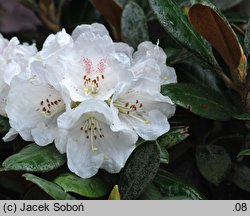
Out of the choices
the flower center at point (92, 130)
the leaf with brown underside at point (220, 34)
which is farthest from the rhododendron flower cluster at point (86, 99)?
the leaf with brown underside at point (220, 34)

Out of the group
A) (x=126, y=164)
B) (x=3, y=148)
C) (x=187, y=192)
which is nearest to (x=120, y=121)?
(x=126, y=164)

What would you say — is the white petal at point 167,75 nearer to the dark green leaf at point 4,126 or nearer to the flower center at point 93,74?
the flower center at point 93,74

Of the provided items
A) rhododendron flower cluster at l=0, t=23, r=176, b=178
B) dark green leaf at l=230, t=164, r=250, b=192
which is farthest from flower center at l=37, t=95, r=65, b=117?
dark green leaf at l=230, t=164, r=250, b=192

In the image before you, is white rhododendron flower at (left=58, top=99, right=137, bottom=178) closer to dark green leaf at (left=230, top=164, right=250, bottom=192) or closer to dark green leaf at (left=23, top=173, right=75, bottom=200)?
dark green leaf at (left=23, top=173, right=75, bottom=200)

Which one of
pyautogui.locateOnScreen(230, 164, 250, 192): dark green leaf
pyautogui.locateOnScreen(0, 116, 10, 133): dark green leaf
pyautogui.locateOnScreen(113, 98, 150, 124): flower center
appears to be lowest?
pyautogui.locateOnScreen(230, 164, 250, 192): dark green leaf

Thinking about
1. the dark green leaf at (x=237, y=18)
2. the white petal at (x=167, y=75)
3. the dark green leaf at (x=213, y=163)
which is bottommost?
the dark green leaf at (x=213, y=163)

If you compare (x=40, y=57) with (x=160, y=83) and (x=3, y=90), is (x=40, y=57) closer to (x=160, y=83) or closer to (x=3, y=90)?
(x=3, y=90)
